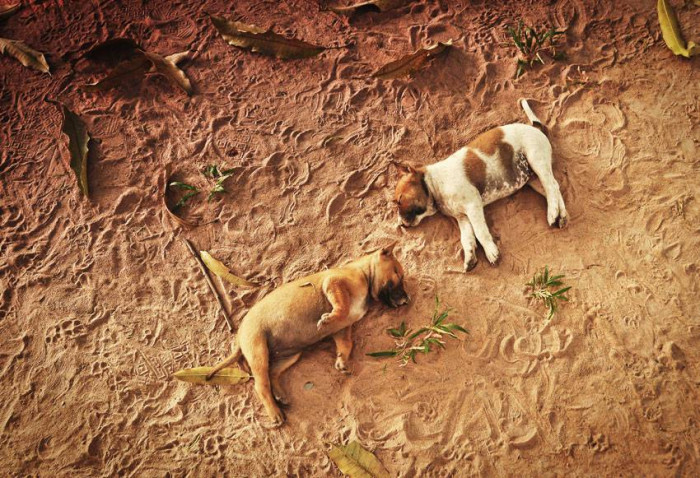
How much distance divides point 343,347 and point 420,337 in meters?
0.73

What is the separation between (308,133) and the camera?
5930mm

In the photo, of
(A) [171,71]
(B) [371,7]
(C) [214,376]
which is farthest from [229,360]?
(B) [371,7]

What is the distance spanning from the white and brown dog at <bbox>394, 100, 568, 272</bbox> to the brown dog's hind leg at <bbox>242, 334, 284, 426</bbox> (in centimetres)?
187

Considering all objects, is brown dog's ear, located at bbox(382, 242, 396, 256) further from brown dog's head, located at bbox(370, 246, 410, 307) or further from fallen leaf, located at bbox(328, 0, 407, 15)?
fallen leaf, located at bbox(328, 0, 407, 15)

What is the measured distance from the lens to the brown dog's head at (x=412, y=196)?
16.2 feet

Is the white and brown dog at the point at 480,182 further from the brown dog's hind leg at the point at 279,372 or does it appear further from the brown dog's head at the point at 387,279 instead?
the brown dog's hind leg at the point at 279,372

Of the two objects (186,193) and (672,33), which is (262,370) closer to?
(186,193)

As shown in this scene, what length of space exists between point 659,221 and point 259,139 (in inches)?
172

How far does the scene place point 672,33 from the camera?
5730 mm

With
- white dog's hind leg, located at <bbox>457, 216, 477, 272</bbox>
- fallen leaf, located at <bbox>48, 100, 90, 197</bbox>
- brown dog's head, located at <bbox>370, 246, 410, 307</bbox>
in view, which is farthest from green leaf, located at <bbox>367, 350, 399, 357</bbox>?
fallen leaf, located at <bbox>48, 100, 90, 197</bbox>

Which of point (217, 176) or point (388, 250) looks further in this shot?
point (217, 176)

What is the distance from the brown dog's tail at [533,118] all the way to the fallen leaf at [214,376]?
13.0ft

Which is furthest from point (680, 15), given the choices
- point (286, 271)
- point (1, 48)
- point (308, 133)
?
point (1, 48)

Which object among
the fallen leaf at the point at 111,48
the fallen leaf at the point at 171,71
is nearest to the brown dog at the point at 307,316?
the fallen leaf at the point at 171,71
